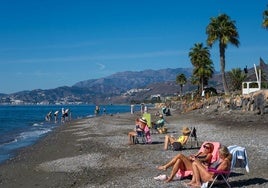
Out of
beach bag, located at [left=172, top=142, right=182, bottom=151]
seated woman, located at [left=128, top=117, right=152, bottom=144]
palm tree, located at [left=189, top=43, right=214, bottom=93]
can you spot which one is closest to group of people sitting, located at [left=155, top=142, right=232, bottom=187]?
beach bag, located at [left=172, top=142, right=182, bottom=151]

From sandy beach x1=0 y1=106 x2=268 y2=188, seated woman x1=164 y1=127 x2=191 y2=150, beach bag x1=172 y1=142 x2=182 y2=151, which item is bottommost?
sandy beach x1=0 y1=106 x2=268 y2=188

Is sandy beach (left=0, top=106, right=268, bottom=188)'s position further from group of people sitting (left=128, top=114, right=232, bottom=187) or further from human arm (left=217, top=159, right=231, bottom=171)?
human arm (left=217, top=159, right=231, bottom=171)

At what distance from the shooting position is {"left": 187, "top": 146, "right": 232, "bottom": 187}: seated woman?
11.0 metres

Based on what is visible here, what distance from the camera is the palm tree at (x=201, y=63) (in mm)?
80000

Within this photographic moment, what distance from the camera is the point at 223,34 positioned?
55.7 m

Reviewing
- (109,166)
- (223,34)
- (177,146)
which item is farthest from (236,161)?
(223,34)

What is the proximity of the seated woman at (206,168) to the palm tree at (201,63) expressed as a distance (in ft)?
225

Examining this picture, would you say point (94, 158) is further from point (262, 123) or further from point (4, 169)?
point (262, 123)

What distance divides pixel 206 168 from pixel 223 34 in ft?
153

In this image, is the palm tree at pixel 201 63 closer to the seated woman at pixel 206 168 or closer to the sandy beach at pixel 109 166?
the sandy beach at pixel 109 166

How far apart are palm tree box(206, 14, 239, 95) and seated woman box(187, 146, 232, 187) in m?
43.8

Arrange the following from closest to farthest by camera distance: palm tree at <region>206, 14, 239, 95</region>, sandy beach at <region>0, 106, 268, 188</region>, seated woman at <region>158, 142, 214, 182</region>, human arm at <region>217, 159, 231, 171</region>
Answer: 1. human arm at <region>217, 159, 231, 171</region>
2. seated woman at <region>158, 142, 214, 182</region>
3. sandy beach at <region>0, 106, 268, 188</region>
4. palm tree at <region>206, 14, 239, 95</region>

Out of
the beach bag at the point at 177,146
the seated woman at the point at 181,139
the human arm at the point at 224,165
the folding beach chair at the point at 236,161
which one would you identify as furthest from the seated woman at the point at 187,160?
the seated woman at the point at 181,139

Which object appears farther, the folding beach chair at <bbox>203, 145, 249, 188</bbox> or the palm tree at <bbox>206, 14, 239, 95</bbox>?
the palm tree at <bbox>206, 14, 239, 95</bbox>
